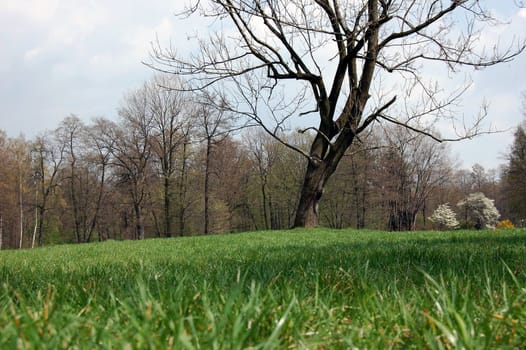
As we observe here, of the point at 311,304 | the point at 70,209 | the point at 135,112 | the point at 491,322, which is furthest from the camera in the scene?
the point at 70,209

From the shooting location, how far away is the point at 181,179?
43.6m

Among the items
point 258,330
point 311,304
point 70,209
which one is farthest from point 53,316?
point 70,209

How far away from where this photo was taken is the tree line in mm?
41219

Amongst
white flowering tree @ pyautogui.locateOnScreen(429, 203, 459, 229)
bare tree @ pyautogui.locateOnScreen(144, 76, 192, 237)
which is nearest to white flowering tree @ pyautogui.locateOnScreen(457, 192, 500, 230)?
white flowering tree @ pyautogui.locateOnScreen(429, 203, 459, 229)

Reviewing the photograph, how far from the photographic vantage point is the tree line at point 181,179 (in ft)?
135

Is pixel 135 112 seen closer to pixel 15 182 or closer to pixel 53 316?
pixel 15 182

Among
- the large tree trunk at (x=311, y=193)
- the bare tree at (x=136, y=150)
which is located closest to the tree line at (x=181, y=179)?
the bare tree at (x=136, y=150)

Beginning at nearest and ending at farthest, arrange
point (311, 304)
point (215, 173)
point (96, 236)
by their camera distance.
→ point (311, 304) → point (215, 173) → point (96, 236)

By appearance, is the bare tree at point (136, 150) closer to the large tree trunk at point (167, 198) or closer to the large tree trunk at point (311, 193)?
the large tree trunk at point (167, 198)

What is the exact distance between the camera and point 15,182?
4316 centimetres

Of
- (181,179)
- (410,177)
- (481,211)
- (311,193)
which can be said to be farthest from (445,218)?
(311,193)

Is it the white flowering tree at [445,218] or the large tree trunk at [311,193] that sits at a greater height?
the large tree trunk at [311,193]

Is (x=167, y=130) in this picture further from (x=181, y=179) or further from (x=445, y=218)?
(x=445, y=218)

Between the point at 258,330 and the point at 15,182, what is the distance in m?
48.7
